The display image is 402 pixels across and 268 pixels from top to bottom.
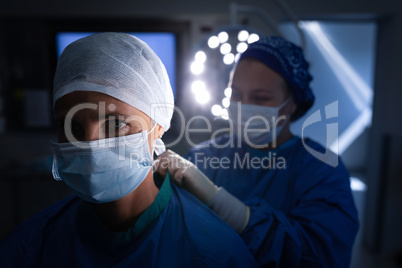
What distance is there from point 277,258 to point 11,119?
2444 mm

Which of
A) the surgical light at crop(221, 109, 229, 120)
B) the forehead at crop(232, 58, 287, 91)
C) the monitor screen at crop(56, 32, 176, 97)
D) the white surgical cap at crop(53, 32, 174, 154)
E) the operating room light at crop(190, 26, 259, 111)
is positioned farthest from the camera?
the monitor screen at crop(56, 32, 176, 97)

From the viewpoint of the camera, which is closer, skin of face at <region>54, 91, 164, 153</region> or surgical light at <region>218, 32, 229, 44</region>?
skin of face at <region>54, 91, 164, 153</region>

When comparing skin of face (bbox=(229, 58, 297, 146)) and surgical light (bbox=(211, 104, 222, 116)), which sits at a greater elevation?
skin of face (bbox=(229, 58, 297, 146))

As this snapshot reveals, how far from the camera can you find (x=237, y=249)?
2.12 feet

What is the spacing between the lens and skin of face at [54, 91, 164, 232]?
0.55m

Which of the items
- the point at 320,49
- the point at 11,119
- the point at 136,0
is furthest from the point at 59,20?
the point at 320,49

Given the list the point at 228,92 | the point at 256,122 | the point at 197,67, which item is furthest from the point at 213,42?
the point at 256,122

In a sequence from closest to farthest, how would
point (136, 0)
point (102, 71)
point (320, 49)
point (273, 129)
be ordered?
point (102, 71)
point (273, 129)
point (136, 0)
point (320, 49)

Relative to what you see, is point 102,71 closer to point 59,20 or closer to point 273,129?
point 273,129

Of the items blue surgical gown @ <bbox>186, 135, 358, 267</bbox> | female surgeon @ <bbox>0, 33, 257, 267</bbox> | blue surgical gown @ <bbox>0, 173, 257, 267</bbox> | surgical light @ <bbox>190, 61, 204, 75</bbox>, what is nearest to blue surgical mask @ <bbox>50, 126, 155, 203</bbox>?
female surgeon @ <bbox>0, 33, 257, 267</bbox>

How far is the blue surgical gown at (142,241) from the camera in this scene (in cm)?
64

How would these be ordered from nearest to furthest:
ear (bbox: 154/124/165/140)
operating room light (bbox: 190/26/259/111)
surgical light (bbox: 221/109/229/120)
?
ear (bbox: 154/124/165/140)
surgical light (bbox: 221/109/229/120)
operating room light (bbox: 190/26/259/111)

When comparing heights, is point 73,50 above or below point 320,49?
below

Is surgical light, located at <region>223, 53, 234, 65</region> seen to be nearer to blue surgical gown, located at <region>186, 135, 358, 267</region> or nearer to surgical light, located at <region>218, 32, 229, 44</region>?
surgical light, located at <region>218, 32, 229, 44</region>
